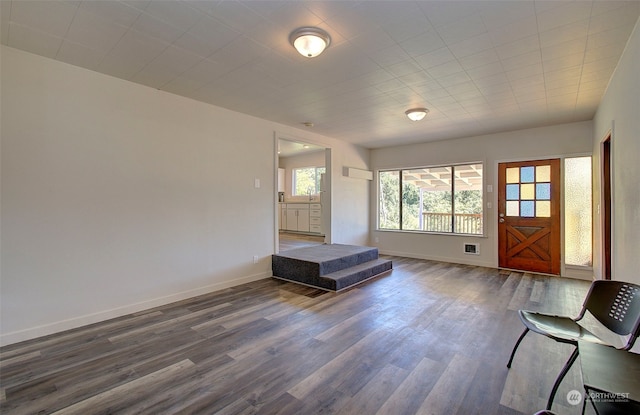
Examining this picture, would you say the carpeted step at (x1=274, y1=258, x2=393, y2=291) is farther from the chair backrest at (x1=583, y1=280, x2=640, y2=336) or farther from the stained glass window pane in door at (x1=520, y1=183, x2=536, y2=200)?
the stained glass window pane in door at (x1=520, y1=183, x2=536, y2=200)

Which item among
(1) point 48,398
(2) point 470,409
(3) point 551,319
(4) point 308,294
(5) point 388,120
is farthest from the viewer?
(5) point 388,120

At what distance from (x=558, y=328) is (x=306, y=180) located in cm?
815

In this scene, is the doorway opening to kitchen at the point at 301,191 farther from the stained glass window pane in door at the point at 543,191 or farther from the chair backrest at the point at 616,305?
the chair backrest at the point at 616,305

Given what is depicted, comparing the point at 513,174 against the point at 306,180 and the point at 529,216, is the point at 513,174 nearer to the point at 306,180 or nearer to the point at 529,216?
the point at 529,216

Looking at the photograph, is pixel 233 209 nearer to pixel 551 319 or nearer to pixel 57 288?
pixel 57 288

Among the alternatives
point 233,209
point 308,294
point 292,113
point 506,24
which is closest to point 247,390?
point 308,294

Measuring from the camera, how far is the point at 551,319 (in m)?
2.06

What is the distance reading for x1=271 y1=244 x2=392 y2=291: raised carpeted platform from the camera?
4.18 metres

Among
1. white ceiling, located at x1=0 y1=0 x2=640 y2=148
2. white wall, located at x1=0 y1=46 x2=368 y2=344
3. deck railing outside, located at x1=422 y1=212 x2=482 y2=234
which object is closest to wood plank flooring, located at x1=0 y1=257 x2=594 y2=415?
white wall, located at x1=0 y1=46 x2=368 y2=344

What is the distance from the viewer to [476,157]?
5691mm

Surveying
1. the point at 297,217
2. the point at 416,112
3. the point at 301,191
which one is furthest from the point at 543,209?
the point at 301,191

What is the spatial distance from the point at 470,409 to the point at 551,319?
915mm

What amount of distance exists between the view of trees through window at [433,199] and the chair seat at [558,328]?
4.31 meters

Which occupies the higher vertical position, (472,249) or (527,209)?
(527,209)
